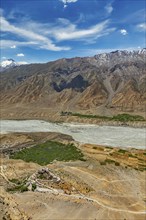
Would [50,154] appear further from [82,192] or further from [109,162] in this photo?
[82,192]

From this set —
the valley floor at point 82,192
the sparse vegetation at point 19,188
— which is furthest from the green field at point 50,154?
the sparse vegetation at point 19,188

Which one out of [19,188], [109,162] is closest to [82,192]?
[19,188]

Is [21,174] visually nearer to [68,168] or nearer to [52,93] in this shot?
[68,168]

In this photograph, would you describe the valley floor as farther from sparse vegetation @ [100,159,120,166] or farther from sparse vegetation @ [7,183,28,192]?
sparse vegetation @ [7,183,28,192]

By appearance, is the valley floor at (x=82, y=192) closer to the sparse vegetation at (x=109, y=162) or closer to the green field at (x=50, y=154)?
the sparse vegetation at (x=109, y=162)

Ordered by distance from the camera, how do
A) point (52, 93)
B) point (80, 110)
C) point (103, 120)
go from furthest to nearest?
point (52, 93) < point (80, 110) < point (103, 120)

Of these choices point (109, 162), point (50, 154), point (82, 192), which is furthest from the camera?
point (50, 154)

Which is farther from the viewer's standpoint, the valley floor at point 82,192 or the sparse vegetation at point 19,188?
the sparse vegetation at point 19,188

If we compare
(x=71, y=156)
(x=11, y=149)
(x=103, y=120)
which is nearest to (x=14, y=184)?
(x=71, y=156)

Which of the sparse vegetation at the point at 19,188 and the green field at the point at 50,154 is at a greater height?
the sparse vegetation at the point at 19,188
